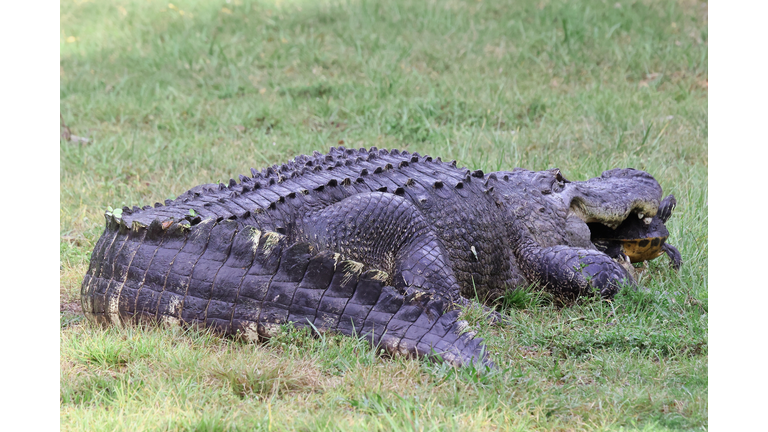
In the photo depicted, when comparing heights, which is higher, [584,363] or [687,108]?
[687,108]

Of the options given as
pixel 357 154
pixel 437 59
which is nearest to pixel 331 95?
pixel 437 59

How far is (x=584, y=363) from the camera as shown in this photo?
101 inches

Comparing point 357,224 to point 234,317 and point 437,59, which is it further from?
point 437,59

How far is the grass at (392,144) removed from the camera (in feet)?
7.10

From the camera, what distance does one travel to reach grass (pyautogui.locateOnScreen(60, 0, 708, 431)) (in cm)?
216

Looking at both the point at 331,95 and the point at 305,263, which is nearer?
the point at 305,263

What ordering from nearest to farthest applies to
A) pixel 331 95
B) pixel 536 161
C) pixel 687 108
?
pixel 536 161
pixel 687 108
pixel 331 95

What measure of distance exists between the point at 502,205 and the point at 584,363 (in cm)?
114

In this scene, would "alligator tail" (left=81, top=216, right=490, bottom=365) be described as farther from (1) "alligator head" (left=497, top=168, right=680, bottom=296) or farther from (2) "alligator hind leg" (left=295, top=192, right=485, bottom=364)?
(1) "alligator head" (left=497, top=168, right=680, bottom=296)

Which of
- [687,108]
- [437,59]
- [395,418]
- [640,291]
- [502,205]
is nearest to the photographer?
[395,418]

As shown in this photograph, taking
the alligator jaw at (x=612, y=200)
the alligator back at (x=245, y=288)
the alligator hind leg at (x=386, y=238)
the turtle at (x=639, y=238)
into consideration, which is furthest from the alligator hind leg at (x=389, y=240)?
the turtle at (x=639, y=238)

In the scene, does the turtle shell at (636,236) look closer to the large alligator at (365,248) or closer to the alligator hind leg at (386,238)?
the large alligator at (365,248)

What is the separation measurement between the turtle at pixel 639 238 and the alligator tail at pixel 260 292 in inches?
71.3

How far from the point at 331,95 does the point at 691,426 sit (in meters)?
5.32
